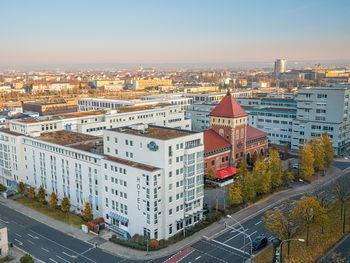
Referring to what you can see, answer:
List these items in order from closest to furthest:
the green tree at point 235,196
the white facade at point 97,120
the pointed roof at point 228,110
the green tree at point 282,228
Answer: the green tree at point 282,228 < the green tree at point 235,196 < the white facade at point 97,120 < the pointed roof at point 228,110

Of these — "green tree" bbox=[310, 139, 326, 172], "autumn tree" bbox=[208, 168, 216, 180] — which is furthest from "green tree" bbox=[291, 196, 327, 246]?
"green tree" bbox=[310, 139, 326, 172]

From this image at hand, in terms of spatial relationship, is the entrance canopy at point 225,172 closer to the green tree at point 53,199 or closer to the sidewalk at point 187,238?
the sidewalk at point 187,238

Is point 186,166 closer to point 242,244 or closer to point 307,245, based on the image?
point 242,244

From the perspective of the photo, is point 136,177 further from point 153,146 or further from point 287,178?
point 287,178

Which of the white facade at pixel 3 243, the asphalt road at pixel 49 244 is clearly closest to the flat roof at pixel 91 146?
the asphalt road at pixel 49 244

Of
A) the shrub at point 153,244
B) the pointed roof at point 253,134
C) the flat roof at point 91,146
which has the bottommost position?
the shrub at point 153,244

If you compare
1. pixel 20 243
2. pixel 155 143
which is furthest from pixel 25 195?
pixel 155 143
